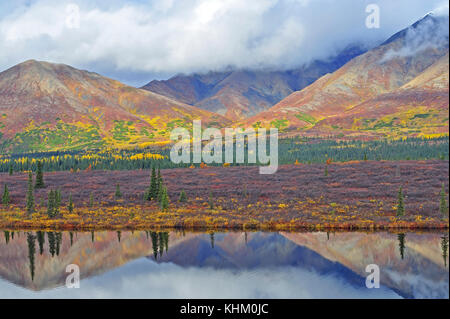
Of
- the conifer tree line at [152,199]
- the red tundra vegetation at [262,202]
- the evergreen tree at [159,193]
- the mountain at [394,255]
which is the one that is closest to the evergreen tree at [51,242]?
the red tundra vegetation at [262,202]

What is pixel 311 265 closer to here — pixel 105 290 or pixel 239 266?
pixel 239 266

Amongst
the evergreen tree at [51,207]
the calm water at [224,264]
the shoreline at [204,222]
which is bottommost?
the calm water at [224,264]

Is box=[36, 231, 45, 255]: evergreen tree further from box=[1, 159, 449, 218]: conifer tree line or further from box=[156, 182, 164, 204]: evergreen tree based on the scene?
box=[156, 182, 164, 204]: evergreen tree

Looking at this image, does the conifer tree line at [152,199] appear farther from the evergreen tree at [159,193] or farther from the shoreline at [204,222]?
the shoreline at [204,222]

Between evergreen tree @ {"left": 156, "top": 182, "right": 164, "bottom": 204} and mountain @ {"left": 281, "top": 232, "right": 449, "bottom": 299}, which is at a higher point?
evergreen tree @ {"left": 156, "top": 182, "right": 164, "bottom": 204}

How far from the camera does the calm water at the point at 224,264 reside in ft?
135

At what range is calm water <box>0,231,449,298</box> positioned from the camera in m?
41.1

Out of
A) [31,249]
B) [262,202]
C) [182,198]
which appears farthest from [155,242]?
[262,202]

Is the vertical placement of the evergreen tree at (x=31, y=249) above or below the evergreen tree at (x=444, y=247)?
below

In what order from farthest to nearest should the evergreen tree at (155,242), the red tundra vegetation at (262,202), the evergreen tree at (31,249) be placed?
the red tundra vegetation at (262,202)
the evergreen tree at (155,242)
the evergreen tree at (31,249)

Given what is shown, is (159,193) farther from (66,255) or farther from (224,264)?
(224,264)

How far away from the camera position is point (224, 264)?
167 ft

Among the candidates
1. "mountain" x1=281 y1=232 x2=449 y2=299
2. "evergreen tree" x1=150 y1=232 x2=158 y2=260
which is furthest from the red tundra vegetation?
"mountain" x1=281 y1=232 x2=449 y2=299
